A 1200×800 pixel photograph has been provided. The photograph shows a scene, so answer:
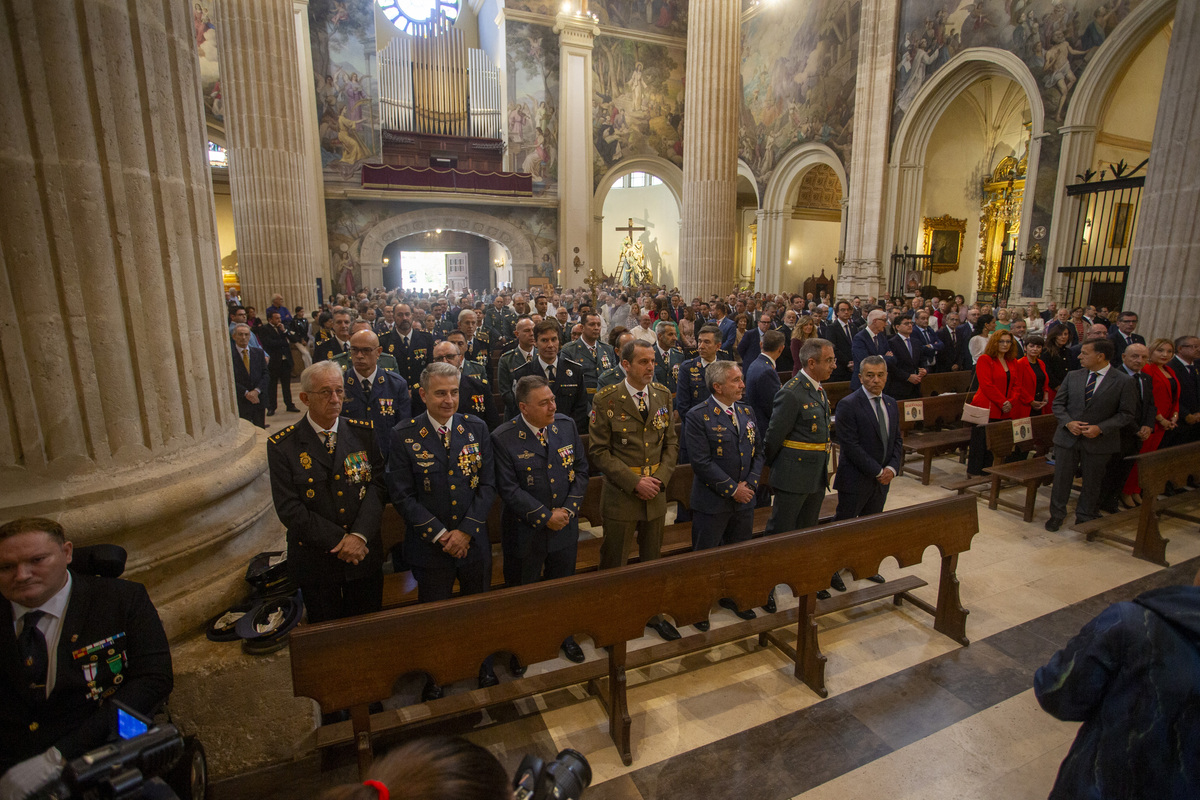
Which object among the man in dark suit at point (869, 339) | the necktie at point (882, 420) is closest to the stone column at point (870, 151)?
the man in dark suit at point (869, 339)

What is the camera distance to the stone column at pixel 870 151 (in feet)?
46.5

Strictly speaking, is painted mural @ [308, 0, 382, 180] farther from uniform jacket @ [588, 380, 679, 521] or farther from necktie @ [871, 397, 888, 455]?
necktie @ [871, 397, 888, 455]

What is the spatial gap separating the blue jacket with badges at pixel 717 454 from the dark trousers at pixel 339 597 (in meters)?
1.74

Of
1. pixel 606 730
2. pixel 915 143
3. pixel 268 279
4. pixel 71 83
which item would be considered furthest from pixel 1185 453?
pixel 915 143

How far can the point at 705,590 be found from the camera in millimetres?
2656

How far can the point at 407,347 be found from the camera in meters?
6.57

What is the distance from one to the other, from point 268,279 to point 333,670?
931cm

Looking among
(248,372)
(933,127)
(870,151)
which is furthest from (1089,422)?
(870,151)

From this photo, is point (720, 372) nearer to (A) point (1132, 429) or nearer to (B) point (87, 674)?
(B) point (87, 674)

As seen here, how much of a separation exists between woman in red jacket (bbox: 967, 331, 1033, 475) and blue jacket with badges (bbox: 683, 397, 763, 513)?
3.32 metres

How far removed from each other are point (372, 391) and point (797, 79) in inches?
696

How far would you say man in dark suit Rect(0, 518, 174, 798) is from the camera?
1604mm

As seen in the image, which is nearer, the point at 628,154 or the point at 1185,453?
the point at 1185,453

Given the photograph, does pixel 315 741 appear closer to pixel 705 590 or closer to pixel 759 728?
pixel 705 590
